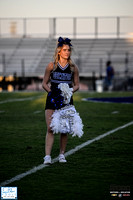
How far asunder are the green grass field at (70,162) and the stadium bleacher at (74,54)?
24925mm

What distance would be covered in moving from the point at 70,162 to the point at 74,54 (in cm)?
3320

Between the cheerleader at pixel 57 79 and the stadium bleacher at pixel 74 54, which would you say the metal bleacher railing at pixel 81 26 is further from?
the cheerleader at pixel 57 79

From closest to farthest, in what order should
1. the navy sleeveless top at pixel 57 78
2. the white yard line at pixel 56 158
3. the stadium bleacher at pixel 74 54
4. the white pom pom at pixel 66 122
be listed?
the white yard line at pixel 56 158
the white pom pom at pixel 66 122
the navy sleeveless top at pixel 57 78
the stadium bleacher at pixel 74 54

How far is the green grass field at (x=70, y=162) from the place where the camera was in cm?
614

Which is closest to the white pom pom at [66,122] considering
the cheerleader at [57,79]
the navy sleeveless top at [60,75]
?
the cheerleader at [57,79]

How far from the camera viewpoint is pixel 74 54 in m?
40.8

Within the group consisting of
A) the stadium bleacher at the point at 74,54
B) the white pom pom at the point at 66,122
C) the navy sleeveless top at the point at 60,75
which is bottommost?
the stadium bleacher at the point at 74,54

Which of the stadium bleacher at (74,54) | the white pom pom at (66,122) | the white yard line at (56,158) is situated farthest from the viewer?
the stadium bleacher at (74,54)

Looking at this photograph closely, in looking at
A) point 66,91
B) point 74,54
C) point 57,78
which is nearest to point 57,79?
point 57,78

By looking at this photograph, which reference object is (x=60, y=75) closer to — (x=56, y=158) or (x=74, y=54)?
(x=56, y=158)

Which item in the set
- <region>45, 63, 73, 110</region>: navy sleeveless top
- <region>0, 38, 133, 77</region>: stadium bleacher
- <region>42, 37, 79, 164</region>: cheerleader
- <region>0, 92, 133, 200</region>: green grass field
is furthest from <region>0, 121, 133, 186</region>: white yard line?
<region>0, 38, 133, 77</region>: stadium bleacher

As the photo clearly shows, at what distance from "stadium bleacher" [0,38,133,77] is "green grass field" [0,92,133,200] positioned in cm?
2492

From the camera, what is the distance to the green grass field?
6.14 meters

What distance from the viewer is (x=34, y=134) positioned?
1141 cm
